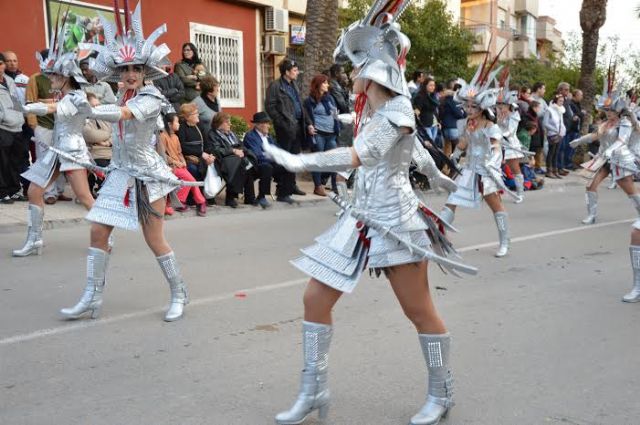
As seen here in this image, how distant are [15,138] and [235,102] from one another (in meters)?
9.00

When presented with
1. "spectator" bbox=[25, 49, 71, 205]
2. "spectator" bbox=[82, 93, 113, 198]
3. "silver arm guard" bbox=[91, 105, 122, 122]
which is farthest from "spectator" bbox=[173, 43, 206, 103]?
"silver arm guard" bbox=[91, 105, 122, 122]

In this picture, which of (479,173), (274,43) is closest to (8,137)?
(479,173)

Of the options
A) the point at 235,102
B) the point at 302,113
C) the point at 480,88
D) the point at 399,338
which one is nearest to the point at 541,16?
the point at 235,102

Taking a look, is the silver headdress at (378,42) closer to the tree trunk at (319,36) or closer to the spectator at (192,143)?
the spectator at (192,143)

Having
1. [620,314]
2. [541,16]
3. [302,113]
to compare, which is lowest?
[620,314]

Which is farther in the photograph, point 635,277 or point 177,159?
point 177,159

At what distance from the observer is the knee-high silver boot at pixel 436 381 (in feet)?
11.1

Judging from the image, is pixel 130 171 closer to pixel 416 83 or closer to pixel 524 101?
pixel 416 83

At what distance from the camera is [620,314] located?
5.46 meters

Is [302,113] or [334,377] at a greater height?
[302,113]

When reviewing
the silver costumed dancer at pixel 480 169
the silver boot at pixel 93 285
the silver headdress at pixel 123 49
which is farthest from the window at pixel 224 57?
the silver boot at pixel 93 285

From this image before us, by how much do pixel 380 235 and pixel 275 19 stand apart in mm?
16561

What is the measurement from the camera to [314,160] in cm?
302

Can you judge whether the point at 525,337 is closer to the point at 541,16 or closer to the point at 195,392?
the point at 195,392
